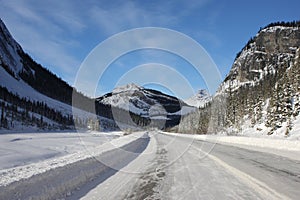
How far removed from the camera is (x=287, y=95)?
42.9 m

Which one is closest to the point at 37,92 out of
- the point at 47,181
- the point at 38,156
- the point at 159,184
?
the point at 38,156

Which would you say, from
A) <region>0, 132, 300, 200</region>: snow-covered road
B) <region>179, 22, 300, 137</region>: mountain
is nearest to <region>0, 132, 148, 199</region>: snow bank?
<region>0, 132, 300, 200</region>: snow-covered road

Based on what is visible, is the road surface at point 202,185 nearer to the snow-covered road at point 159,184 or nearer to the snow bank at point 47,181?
the snow-covered road at point 159,184

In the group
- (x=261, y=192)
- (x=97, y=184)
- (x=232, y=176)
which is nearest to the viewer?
(x=261, y=192)

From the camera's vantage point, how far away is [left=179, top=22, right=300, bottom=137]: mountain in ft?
148

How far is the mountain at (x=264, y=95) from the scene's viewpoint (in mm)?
45188

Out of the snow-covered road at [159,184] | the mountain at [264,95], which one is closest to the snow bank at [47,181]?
the snow-covered road at [159,184]

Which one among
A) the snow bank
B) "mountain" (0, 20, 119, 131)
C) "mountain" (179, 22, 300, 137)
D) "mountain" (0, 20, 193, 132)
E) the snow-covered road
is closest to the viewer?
the snow bank

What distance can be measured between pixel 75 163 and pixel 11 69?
154 m

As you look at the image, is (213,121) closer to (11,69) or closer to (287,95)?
(287,95)

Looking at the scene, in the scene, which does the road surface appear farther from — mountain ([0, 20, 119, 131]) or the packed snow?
mountain ([0, 20, 119, 131])

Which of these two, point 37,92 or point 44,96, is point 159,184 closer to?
point 44,96

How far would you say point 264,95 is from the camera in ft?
223

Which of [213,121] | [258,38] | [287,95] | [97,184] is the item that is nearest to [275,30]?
[258,38]
